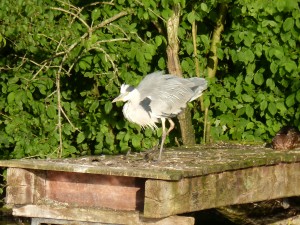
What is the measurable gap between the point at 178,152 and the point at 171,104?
565 millimetres

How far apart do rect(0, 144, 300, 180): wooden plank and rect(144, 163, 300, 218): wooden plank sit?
71 mm

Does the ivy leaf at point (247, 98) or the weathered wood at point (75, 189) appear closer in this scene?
the weathered wood at point (75, 189)

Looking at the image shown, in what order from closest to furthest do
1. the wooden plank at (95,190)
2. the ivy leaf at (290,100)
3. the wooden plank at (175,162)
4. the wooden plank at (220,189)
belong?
the wooden plank at (220,189)
the wooden plank at (175,162)
the wooden plank at (95,190)
the ivy leaf at (290,100)

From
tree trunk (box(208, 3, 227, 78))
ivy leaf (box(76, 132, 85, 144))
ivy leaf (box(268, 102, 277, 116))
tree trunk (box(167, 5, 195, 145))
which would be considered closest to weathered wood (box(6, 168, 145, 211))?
ivy leaf (box(76, 132, 85, 144))

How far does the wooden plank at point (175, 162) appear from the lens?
6.67 meters

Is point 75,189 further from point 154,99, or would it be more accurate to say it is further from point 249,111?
point 249,111

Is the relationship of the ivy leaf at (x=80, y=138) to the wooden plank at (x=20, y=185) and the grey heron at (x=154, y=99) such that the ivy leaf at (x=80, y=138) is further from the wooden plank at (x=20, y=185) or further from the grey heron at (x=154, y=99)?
the wooden plank at (x=20, y=185)

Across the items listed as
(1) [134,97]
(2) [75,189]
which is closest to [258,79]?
(1) [134,97]

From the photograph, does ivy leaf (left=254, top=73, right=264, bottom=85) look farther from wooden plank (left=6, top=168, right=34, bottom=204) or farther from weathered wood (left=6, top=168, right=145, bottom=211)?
wooden plank (left=6, top=168, right=34, bottom=204)

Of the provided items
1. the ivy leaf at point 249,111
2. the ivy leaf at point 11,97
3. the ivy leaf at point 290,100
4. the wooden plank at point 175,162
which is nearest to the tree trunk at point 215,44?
the ivy leaf at point 249,111

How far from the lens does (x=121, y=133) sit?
10.3m

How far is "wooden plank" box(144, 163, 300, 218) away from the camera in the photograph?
6.50m

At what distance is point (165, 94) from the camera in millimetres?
7969

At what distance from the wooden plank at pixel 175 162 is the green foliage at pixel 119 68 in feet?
4.77
